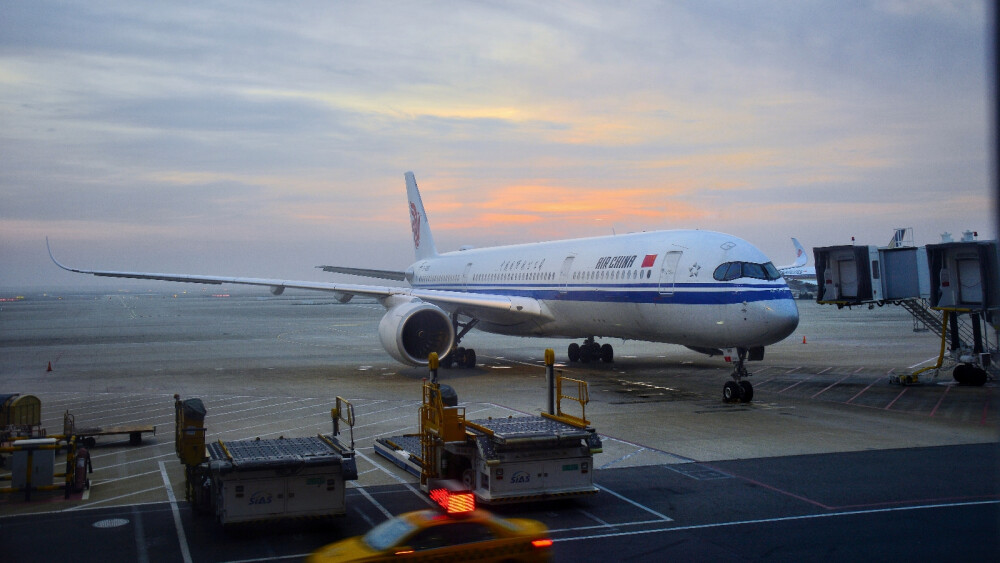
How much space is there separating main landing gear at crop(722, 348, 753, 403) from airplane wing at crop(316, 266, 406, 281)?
23.1m

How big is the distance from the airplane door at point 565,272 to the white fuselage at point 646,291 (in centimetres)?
5

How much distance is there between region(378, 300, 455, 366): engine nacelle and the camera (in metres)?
25.8

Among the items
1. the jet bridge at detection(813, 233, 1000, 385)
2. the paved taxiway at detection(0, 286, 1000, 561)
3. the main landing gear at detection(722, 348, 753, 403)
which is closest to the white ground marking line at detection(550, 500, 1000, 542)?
the paved taxiway at detection(0, 286, 1000, 561)

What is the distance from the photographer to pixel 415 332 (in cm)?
2648

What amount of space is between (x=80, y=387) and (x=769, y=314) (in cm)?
2069

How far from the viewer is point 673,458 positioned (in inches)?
599

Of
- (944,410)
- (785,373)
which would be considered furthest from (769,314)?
(785,373)

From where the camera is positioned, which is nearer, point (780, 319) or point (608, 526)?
point (608, 526)

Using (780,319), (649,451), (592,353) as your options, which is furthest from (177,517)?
(592,353)

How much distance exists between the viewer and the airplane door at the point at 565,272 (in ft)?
89.9

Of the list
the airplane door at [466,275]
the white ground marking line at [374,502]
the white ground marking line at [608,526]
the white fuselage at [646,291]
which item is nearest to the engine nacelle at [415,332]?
the white fuselage at [646,291]

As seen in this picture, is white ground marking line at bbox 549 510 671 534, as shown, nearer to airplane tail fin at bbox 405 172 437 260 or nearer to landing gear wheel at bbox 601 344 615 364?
landing gear wheel at bbox 601 344 615 364

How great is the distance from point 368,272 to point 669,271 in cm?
2174

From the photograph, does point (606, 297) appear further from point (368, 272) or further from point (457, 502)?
point (368, 272)
